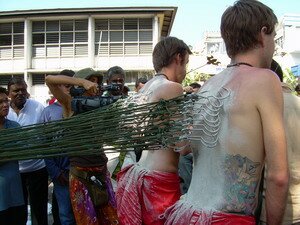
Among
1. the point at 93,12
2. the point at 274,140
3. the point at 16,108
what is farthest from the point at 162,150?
the point at 93,12

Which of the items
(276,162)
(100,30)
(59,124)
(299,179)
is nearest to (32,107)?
(59,124)

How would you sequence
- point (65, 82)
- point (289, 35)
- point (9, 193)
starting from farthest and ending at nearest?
point (289, 35) < point (9, 193) < point (65, 82)

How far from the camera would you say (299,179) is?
2.21 m

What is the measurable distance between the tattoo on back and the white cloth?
11.4 feet

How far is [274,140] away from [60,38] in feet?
75.1

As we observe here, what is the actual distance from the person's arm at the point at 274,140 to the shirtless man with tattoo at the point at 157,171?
3.34 ft

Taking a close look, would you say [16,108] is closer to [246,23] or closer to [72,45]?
[246,23]

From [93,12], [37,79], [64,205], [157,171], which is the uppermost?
[93,12]

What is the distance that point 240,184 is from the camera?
5.49 ft

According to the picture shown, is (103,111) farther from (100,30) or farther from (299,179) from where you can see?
(100,30)

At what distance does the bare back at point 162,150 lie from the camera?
262cm

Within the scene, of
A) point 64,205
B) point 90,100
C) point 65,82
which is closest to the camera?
point 90,100

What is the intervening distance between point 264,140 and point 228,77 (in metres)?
0.33

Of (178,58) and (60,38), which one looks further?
(60,38)
